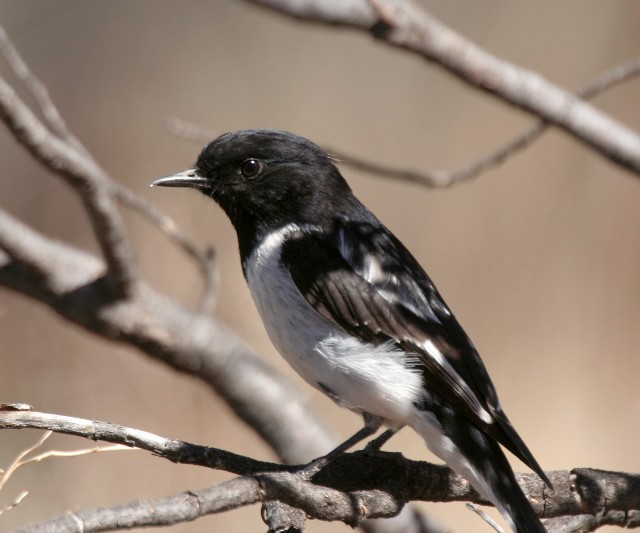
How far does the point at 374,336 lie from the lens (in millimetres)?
3361

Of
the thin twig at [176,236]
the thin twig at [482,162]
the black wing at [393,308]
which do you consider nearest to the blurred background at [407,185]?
the thin twig at [176,236]

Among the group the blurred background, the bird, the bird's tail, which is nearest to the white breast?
the bird

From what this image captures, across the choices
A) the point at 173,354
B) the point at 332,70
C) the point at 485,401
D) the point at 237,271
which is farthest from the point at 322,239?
the point at 332,70

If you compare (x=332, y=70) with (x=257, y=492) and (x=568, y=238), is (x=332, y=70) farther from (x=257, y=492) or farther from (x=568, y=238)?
(x=257, y=492)

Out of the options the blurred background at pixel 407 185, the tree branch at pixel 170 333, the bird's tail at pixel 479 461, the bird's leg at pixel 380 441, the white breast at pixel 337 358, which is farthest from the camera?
the blurred background at pixel 407 185

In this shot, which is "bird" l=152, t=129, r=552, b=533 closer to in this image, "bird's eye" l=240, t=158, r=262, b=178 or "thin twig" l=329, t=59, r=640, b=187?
"bird's eye" l=240, t=158, r=262, b=178

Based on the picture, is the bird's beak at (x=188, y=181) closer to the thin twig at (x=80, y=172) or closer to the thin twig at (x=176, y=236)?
the thin twig at (x=80, y=172)

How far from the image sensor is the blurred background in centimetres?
699

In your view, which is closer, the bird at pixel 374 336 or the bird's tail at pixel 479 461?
the bird's tail at pixel 479 461

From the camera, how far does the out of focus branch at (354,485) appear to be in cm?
238

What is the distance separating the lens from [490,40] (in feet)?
24.0

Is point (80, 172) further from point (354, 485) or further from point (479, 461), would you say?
point (479, 461)

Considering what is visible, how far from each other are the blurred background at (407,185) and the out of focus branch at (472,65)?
3051 millimetres

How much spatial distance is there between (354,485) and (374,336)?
49cm
